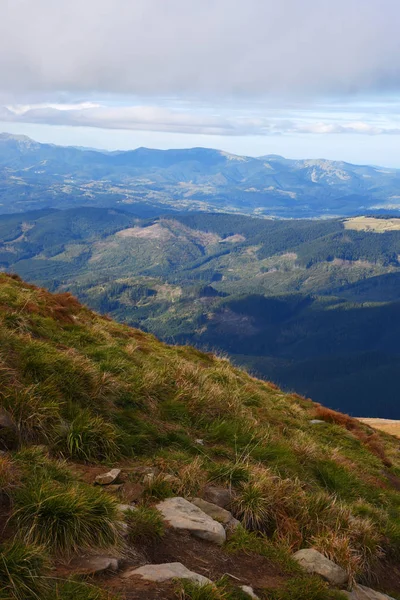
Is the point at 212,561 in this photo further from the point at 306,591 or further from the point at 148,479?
the point at 148,479

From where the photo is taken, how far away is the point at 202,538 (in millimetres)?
7883

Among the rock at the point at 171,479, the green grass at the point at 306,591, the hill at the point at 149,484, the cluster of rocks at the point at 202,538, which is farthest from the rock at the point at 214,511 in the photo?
the green grass at the point at 306,591

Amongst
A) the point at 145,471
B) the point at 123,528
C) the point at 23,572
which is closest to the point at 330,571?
the point at 123,528

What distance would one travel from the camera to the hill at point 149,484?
655cm

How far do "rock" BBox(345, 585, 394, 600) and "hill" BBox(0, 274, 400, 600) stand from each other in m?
0.28

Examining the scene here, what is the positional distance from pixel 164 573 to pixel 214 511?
2.28 metres

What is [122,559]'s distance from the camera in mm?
6746

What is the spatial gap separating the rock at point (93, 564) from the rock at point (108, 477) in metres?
1.92

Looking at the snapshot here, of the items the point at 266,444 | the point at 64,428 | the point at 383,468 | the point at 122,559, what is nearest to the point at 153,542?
the point at 122,559

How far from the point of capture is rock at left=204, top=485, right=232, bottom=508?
913 centimetres

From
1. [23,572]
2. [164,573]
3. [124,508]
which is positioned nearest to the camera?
[23,572]

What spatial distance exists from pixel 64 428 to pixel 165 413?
332 centimetres

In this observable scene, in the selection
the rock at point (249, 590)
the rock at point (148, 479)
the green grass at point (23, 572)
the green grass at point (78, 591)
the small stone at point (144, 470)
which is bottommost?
the rock at point (249, 590)

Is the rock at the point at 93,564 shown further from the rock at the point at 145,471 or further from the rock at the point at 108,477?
the rock at the point at 145,471
